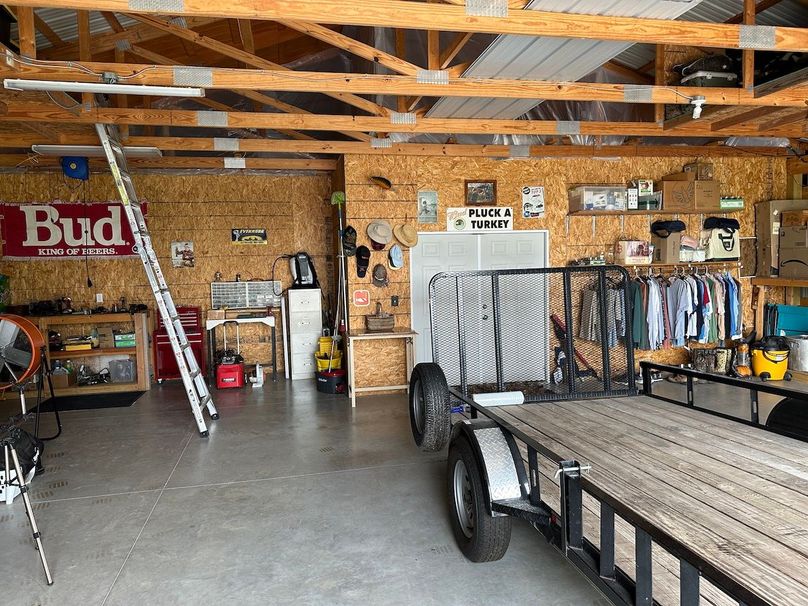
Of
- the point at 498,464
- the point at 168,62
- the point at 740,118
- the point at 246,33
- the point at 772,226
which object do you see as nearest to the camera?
the point at 498,464

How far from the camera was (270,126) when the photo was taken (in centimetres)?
514

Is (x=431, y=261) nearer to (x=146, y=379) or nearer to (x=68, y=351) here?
(x=146, y=379)

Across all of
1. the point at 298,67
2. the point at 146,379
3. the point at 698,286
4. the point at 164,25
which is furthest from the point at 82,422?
the point at 698,286

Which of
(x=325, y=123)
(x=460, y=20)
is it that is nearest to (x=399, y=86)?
(x=460, y=20)

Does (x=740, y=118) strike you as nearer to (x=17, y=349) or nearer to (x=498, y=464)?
(x=498, y=464)

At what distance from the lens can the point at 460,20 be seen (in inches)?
126

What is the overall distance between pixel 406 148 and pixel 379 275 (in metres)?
1.70

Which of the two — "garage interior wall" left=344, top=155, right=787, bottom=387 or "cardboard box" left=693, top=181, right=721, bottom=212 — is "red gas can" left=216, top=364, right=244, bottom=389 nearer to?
"garage interior wall" left=344, top=155, right=787, bottom=387

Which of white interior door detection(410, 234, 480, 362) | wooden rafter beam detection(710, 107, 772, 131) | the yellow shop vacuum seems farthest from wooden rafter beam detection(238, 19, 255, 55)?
the yellow shop vacuum

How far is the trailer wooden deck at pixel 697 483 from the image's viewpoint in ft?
5.33

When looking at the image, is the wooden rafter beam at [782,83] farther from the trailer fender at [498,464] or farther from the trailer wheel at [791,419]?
the trailer fender at [498,464]

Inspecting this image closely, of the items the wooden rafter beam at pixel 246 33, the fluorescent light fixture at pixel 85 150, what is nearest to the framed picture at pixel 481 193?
the wooden rafter beam at pixel 246 33

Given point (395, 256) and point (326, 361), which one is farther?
point (326, 361)

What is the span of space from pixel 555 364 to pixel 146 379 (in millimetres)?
5755
